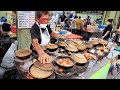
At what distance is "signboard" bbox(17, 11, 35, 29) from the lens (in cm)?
267

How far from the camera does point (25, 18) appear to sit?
8.90 feet

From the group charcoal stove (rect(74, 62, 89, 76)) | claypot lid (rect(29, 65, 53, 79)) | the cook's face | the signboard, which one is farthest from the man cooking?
the signboard

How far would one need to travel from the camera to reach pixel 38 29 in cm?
189

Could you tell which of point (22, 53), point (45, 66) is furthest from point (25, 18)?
point (45, 66)

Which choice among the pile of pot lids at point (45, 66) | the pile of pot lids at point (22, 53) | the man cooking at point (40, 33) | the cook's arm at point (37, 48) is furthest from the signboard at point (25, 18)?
the pile of pot lids at point (45, 66)

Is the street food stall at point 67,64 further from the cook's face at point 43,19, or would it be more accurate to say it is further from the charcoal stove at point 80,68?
the cook's face at point 43,19

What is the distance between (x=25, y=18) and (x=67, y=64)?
160 cm

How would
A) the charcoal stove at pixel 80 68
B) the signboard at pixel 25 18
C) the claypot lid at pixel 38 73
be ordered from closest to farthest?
the claypot lid at pixel 38 73 → the charcoal stove at pixel 80 68 → the signboard at pixel 25 18

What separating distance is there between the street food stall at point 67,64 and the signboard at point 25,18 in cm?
107

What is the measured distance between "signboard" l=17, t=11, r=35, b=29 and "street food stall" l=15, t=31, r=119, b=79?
3.52ft

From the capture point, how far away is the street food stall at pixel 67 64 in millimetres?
1363

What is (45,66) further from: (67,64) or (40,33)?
(40,33)
